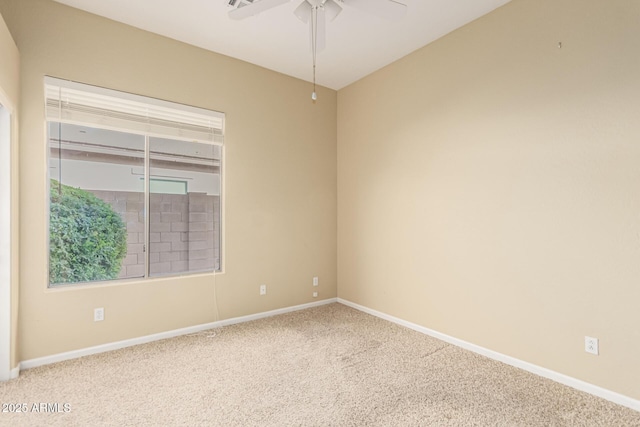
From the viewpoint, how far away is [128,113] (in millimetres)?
3033

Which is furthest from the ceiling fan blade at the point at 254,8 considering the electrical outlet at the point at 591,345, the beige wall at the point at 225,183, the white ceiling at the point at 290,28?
the electrical outlet at the point at 591,345

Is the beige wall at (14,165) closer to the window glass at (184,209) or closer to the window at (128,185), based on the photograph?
the window at (128,185)

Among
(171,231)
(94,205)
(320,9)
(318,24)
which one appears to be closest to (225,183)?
(171,231)

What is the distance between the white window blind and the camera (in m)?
2.71

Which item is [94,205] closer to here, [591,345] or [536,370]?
→ [536,370]

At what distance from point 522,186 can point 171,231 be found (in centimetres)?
329

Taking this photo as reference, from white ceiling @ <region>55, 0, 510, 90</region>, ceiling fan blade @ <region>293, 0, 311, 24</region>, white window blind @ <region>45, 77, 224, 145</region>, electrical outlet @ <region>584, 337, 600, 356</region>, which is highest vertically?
white ceiling @ <region>55, 0, 510, 90</region>

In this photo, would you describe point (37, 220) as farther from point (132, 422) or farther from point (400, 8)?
point (400, 8)

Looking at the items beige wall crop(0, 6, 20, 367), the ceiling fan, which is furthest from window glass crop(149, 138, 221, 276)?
the ceiling fan

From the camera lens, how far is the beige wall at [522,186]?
2102 mm

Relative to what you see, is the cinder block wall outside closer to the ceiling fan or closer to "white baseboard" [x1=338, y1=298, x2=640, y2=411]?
the ceiling fan

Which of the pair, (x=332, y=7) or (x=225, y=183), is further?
(x=225, y=183)

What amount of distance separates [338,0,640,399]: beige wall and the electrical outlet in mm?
34

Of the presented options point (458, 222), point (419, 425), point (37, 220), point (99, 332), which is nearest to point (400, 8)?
point (458, 222)
